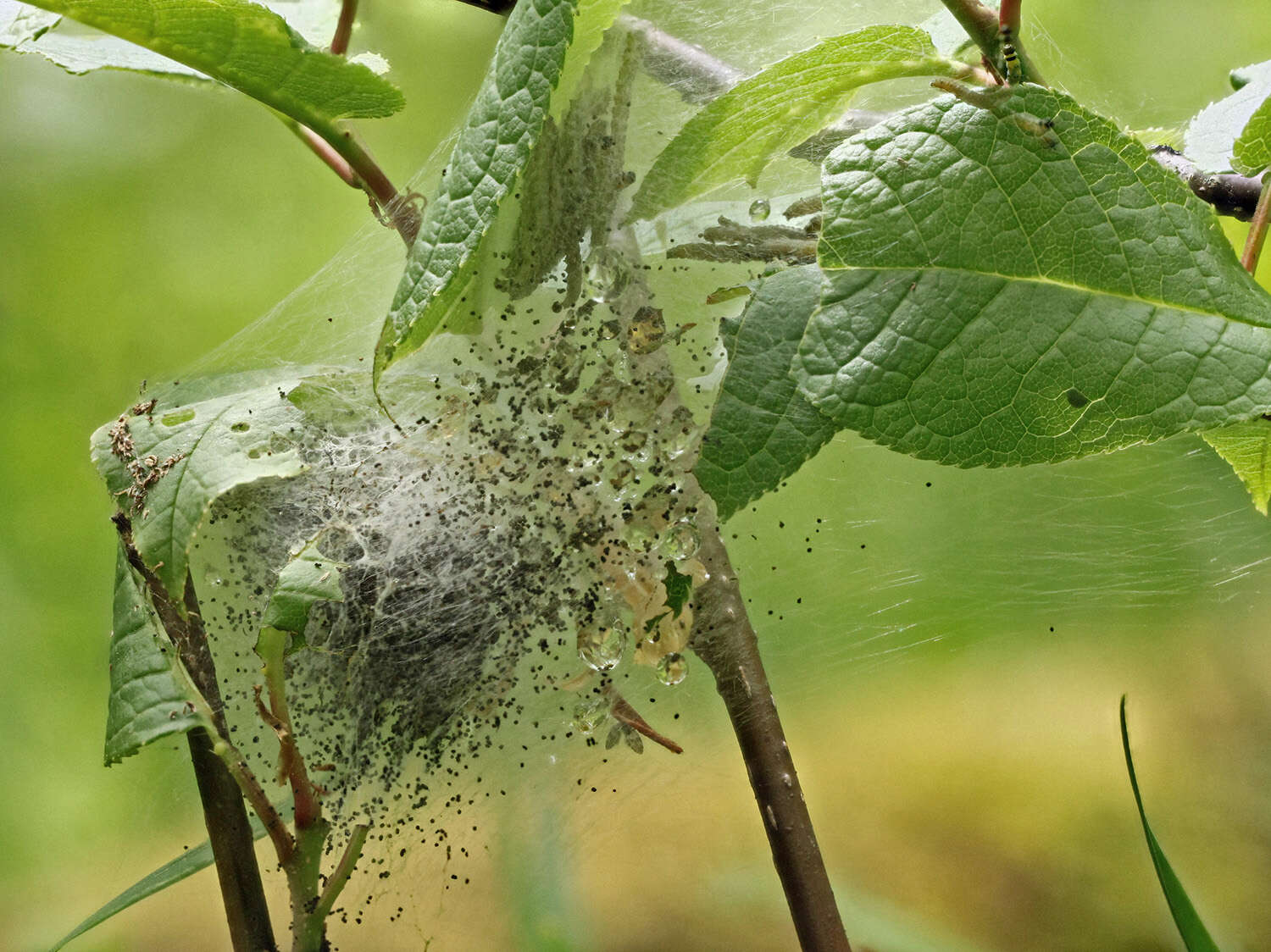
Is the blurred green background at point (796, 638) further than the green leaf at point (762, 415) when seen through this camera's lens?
Yes

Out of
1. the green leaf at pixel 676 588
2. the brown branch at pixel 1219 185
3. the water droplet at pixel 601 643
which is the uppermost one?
the brown branch at pixel 1219 185

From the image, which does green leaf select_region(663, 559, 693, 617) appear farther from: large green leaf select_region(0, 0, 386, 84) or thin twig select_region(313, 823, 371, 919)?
large green leaf select_region(0, 0, 386, 84)

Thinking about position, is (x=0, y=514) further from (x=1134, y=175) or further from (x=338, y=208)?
(x=1134, y=175)

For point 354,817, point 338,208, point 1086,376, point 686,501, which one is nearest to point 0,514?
point 338,208

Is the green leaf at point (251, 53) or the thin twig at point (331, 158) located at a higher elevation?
the thin twig at point (331, 158)

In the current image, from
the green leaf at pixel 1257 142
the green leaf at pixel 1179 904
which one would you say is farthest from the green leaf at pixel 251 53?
the green leaf at pixel 1179 904

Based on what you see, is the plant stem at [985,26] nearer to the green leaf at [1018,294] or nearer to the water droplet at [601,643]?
the green leaf at [1018,294]

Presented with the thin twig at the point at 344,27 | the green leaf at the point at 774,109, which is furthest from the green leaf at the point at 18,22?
the green leaf at the point at 774,109

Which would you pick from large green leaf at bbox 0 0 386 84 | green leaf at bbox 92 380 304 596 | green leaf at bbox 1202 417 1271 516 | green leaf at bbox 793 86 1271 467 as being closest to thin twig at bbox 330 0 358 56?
large green leaf at bbox 0 0 386 84
